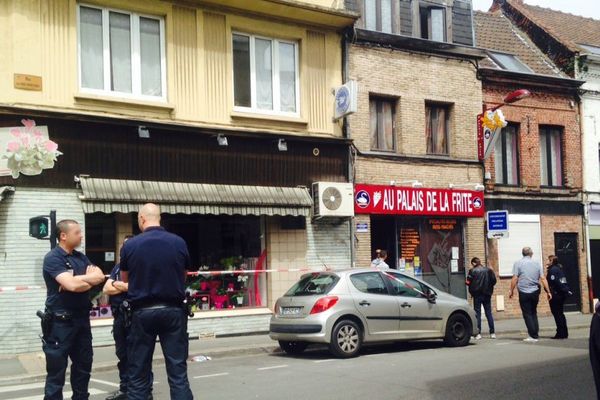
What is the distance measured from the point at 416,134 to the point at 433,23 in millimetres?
3233

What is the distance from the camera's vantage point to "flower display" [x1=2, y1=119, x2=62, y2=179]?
13875mm

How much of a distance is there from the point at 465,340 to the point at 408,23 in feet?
30.6

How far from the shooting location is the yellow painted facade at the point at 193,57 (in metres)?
14.3

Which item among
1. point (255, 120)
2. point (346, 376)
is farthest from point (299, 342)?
point (255, 120)

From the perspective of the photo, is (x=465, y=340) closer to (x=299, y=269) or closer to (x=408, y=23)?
(x=299, y=269)

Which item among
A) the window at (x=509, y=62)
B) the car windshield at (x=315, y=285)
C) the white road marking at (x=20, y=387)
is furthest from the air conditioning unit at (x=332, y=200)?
the white road marking at (x=20, y=387)

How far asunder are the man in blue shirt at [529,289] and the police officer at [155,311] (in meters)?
10.1

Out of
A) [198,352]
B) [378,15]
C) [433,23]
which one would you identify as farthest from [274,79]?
[198,352]

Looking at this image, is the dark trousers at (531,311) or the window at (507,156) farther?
the window at (507,156)

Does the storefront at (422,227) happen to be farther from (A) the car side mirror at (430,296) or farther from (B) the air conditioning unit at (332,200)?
(A) the car side mirror at (430,296)

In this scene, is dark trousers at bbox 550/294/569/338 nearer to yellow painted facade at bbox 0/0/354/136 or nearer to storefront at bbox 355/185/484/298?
storefront at bbox 355/185/484/298

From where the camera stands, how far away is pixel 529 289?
1488cm

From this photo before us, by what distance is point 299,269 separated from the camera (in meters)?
17.4

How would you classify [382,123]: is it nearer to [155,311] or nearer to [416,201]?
[416,201]
